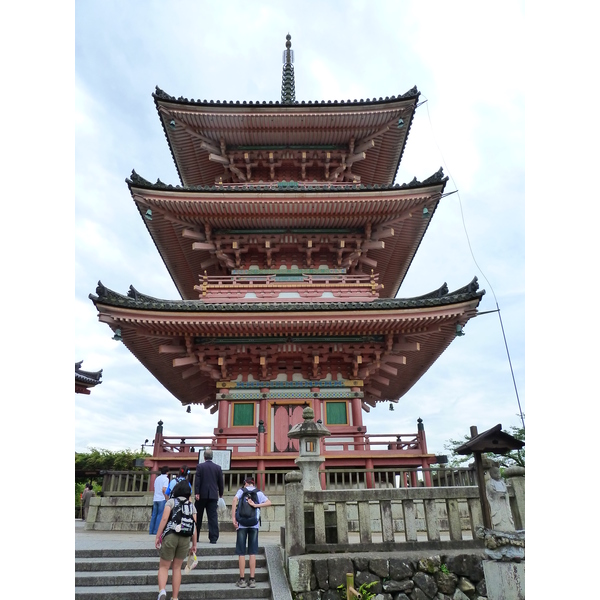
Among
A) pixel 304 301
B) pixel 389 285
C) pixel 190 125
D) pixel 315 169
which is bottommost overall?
pixel 304 301

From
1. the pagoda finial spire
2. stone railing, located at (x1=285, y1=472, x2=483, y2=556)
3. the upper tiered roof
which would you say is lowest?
stone railing, located at (x1=285, y1=472, x2=483, y2=556)

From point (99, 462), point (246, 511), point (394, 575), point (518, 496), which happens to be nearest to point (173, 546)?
point (246, 511)

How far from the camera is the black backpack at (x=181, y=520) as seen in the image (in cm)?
584

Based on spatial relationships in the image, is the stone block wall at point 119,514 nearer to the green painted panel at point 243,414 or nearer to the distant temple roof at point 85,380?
the green painted panel at point 243,414

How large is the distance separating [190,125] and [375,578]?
53.3 feet

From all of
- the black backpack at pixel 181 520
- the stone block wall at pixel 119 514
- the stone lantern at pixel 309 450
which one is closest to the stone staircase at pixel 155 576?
the black backpack at pixel 181 520

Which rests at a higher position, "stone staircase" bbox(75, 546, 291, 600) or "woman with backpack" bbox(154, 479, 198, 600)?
"woman with backpack" bbox(154, 479, 198, 600)

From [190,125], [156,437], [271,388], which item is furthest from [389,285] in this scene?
[156,437]

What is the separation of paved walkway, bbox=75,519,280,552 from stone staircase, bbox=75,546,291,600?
0.92ft

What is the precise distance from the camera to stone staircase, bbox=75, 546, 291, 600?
640 centimetres

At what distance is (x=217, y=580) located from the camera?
6.96m

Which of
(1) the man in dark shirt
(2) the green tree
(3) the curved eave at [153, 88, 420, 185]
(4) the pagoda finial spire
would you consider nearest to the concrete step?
(1) the man in dark shirt

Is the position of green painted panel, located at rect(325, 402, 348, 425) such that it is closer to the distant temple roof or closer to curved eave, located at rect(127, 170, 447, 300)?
curved eave, located at rect(127, 170, 447, 300)

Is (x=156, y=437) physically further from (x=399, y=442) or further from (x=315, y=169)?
(x=315, y=169)
